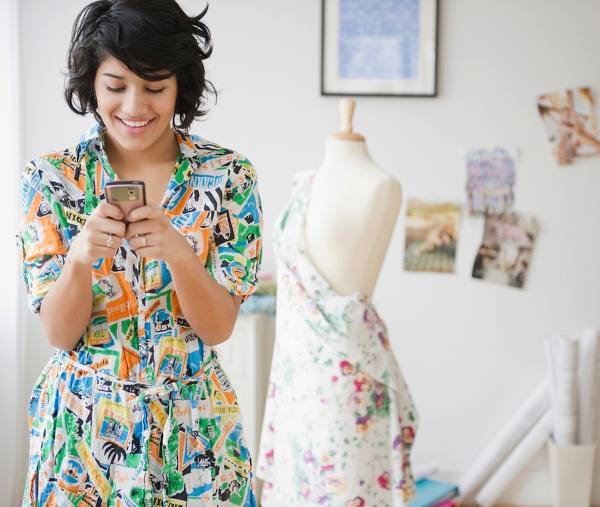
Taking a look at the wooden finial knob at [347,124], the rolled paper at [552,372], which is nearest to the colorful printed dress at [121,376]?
the wooden finial knob at [347,124]

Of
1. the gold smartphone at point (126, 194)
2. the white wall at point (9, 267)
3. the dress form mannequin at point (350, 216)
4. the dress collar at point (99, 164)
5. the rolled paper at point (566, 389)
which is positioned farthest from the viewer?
the rolled paper at point (566, 389)

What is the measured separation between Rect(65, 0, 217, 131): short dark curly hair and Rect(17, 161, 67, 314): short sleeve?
167 mm

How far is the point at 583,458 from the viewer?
3.38m

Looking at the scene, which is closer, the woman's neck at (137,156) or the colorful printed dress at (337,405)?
the woman's neck at (137,156)

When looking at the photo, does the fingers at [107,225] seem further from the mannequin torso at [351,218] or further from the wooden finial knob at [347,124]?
the wooden finial knob at [347,124]

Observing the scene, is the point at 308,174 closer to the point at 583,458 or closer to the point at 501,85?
the point at 501,85

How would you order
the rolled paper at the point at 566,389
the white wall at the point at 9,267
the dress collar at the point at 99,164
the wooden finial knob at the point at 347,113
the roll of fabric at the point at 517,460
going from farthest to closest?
the roll of fabric at the point at 517,460
the rolled paper at the point at 566,389
the white wall at the point at 9,267
the wooden finial knob at the point at 347,113
the dress collar at the point at 99,164

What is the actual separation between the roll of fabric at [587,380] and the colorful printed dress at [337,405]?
4.46 feet

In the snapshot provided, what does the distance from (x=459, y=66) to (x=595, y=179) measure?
75 cm

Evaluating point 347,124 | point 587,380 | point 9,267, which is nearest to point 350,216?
point 347,124

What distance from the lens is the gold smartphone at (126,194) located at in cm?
106

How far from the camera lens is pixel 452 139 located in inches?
138

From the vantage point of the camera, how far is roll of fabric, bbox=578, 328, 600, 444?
3410 mm

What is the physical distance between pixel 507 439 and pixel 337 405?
148cm
